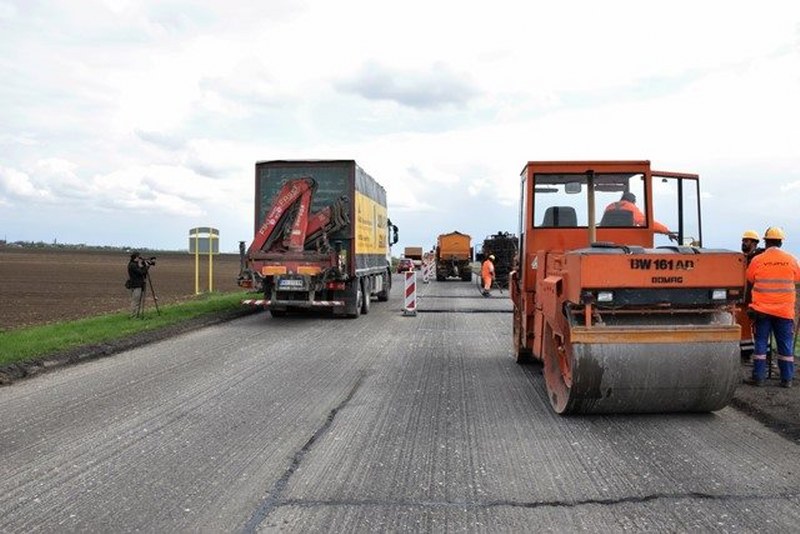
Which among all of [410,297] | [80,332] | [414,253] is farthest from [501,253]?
[414,253]

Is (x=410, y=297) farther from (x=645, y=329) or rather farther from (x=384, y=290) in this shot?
(x=645, y=329)

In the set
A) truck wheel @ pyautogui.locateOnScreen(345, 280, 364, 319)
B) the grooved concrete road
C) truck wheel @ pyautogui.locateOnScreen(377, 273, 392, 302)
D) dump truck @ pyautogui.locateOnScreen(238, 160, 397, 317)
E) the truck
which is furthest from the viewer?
the truck

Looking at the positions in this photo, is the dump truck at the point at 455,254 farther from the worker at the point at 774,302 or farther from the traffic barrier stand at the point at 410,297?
the worker at the point at 774,302

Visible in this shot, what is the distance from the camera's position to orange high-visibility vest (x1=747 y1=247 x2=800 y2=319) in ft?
25.8

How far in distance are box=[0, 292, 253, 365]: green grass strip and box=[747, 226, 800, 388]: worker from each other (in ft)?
31.2

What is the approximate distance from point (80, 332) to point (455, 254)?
1169 inches

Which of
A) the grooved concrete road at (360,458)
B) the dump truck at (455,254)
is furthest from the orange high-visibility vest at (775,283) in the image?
the dump truck at (455,254)

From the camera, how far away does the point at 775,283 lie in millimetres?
7902

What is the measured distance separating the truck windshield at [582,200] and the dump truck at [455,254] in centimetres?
3216

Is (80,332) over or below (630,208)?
below

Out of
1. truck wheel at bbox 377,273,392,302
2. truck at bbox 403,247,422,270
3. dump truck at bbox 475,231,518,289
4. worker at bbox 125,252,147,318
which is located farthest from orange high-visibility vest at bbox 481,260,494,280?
truck at bbox 403,247,422,270

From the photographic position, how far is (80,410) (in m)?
7.04

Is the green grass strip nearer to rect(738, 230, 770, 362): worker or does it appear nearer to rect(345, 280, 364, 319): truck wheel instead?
rect(345, 280, 364, 319): truck wheel

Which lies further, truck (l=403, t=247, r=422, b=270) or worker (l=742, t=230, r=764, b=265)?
truck (l=403, t=247, r=422, b=270)
